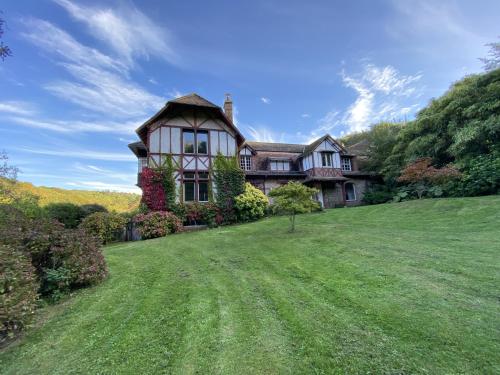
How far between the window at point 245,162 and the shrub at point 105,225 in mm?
10891

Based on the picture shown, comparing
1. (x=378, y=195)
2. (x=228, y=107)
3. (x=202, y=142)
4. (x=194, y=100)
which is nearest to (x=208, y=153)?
(x=202, y=142)

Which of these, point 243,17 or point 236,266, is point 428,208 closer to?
point 236,266

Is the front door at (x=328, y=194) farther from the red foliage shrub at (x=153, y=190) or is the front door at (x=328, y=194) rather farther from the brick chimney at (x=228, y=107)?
the red foliage shrub at (x=153, y=190)

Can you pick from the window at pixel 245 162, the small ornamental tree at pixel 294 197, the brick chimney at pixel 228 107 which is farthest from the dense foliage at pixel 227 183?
the small ornamental tree at pixel 294 197

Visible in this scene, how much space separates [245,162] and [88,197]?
914 inches

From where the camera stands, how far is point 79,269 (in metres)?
5.40

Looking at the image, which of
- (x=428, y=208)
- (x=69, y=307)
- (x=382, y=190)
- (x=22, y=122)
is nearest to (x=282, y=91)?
(x=428, y=208)

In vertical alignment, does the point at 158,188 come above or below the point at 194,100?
below

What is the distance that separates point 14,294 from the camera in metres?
3.51

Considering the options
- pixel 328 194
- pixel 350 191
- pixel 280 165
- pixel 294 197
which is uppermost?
pixel 280 165

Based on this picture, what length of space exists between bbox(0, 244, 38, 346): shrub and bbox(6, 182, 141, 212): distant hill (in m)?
22.8

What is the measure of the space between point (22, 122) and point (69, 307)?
1321cm

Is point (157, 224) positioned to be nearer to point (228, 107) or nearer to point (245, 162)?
point (245, 162)

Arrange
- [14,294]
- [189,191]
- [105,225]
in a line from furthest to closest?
[189,191] < [105,225] < [14,294]
